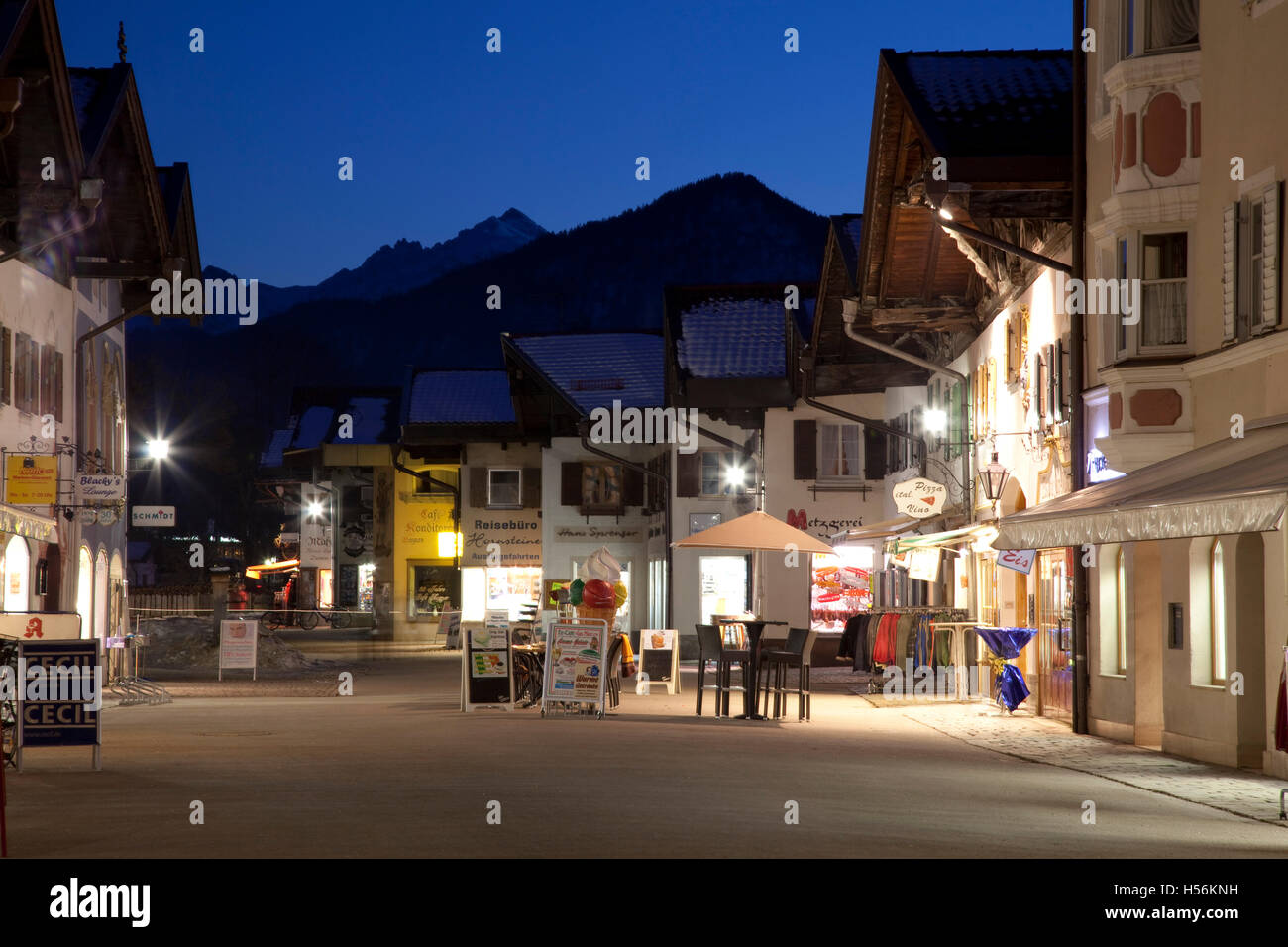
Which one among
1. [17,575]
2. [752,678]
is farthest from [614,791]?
[17,575]

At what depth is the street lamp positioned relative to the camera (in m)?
24.7

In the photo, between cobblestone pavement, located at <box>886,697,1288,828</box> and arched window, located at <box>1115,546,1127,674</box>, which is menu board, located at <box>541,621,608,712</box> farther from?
arched window, located at <box>1115,546,1127,674</box>

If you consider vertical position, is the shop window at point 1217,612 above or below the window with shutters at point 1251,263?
below

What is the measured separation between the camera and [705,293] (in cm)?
4691

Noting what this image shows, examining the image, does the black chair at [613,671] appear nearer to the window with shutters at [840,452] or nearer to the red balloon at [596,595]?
the red balloon at [596,595]

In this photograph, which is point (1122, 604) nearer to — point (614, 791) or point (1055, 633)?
point (1055, 633)

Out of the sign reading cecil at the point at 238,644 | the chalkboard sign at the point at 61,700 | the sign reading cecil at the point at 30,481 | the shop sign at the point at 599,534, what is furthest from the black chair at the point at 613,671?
the shop sign at the point at 599,534

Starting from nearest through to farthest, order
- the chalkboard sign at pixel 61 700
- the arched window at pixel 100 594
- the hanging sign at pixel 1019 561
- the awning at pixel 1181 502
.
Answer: the awning at pixel 1181 502 < the chalkboard sign at pixel 61 700 < the hanging sign at pixel 1019 561 < the arched window at pixel 100 594

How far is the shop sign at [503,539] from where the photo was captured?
5706 cm

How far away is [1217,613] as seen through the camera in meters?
16.5

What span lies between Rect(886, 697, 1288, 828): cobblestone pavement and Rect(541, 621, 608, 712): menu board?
13.4 ft

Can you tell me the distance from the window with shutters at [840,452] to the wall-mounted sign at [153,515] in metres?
16.5
